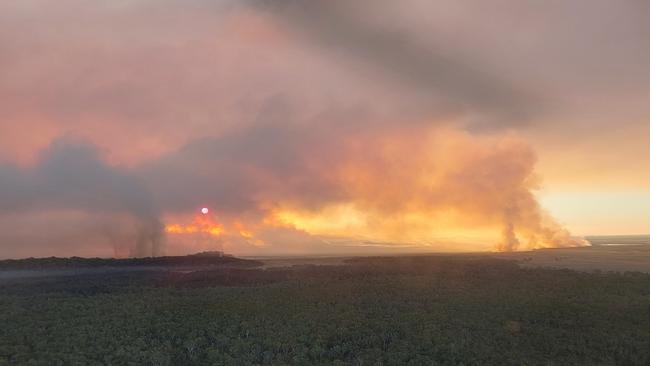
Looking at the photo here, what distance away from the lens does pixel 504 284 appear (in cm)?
4591

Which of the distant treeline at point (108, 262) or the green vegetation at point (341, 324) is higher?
the distant treeline at point (108, 262)

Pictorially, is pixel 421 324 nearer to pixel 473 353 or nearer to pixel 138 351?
pixel 473 353

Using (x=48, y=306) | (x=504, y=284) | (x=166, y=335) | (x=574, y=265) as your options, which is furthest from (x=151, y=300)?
(x=574, y=265)

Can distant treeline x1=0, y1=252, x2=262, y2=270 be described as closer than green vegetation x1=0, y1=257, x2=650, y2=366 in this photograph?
No

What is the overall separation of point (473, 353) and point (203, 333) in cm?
1581

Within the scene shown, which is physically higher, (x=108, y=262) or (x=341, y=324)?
(x=108, y=262)

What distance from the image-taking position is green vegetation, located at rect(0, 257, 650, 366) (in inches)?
897

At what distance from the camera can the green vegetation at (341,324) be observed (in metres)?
22.8

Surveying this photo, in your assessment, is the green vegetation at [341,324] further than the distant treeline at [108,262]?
No

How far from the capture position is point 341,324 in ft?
95.6

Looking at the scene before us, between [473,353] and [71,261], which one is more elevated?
[71,261]

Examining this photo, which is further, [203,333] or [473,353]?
[203,333]

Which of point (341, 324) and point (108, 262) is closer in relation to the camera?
point (341, 324)

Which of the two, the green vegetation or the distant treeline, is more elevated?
the distant treeline
